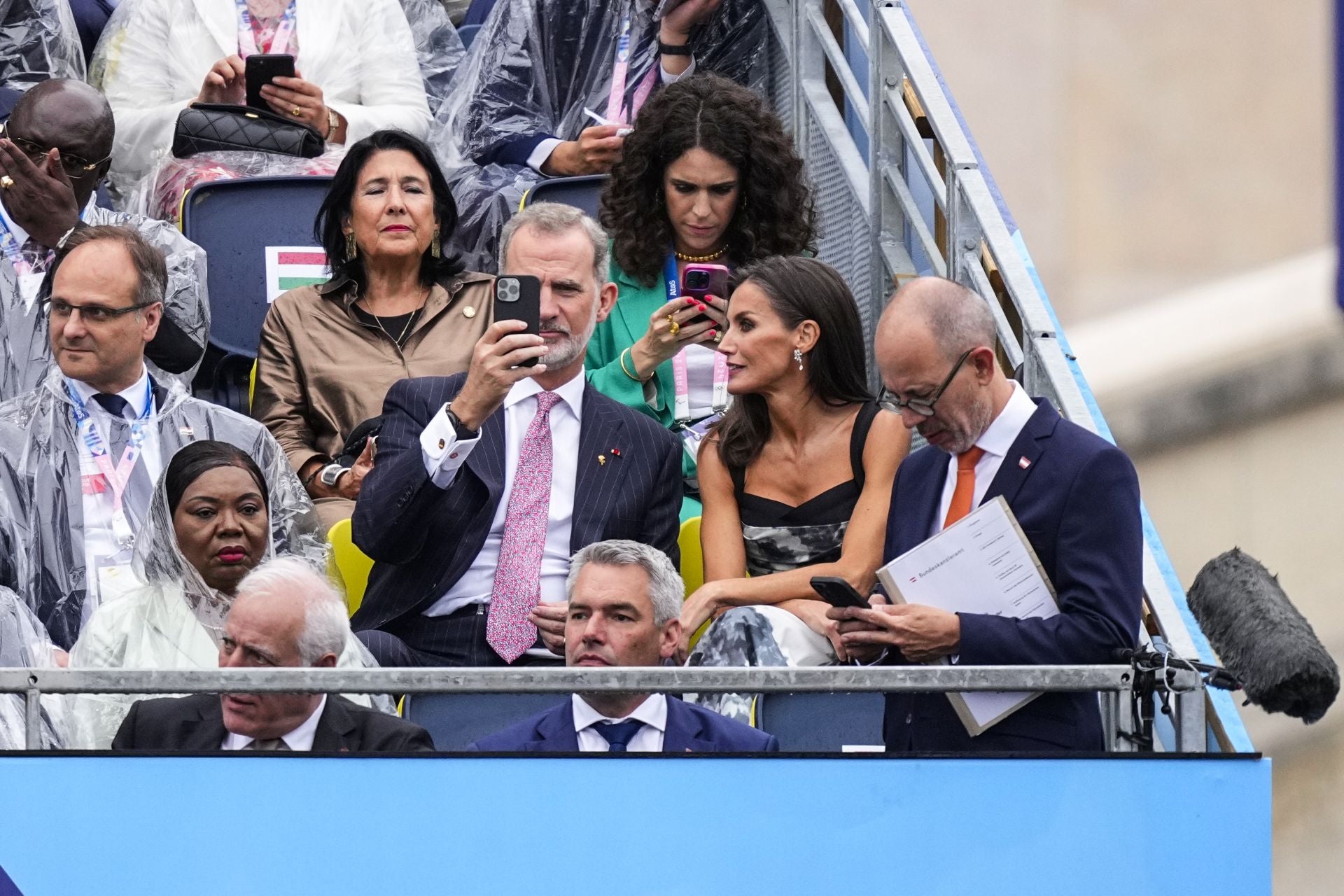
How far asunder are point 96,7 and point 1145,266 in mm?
3728

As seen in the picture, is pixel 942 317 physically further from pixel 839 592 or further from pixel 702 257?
pixel 702 257

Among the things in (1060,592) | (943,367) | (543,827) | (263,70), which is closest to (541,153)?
(263,70)

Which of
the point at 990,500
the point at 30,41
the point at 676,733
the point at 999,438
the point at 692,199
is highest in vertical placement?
the point at 30,41

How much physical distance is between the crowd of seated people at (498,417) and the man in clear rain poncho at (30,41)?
18 millimetres

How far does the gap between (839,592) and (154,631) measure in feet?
4.51

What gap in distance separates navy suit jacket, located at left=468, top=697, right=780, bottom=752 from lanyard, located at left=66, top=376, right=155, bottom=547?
1163 mm

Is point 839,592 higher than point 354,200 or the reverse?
the reverse

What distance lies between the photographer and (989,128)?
4.26m

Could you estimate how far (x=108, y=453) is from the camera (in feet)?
13.9

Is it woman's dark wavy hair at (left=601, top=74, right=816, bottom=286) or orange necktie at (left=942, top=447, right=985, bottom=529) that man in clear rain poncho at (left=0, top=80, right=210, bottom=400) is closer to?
woman's dark wavy hair at (left=601, top=74, right=816, bottom=286)

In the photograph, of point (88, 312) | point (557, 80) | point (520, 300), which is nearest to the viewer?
point (520, 300)

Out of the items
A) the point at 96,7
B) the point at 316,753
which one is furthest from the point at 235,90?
the point at 316,753

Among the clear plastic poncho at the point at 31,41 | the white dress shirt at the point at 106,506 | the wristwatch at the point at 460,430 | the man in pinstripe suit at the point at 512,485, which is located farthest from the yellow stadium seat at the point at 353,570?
the clear plastic poncho at the point at 31,41

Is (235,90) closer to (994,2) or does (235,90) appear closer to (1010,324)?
(1010,324)
